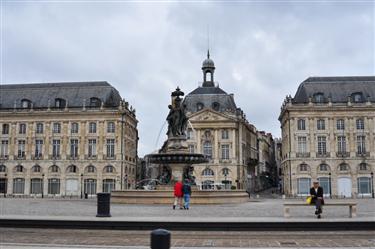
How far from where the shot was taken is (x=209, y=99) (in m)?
80.1

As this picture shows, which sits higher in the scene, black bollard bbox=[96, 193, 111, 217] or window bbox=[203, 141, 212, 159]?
window bbox=[203, 141, 212, 159]

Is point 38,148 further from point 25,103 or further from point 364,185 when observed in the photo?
point 364,185

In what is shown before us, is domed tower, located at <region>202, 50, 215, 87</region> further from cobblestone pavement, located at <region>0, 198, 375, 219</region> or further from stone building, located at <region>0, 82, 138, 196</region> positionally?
cobblestone pavement, located at <region>0, 198, 375, 219</region>

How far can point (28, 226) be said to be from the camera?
16.4m

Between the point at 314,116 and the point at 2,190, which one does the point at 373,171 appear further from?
the point at 2,190

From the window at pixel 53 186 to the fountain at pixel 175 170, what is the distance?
43.5 m

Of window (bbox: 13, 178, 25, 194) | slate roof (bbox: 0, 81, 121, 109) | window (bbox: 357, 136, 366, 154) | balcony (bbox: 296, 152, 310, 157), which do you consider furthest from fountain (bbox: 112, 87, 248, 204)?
window (bbox: 13, 178, 25, 194)

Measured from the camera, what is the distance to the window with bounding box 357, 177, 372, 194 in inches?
2630

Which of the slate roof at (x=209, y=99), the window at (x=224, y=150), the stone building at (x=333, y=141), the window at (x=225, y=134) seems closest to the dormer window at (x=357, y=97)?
the stone building at (x=333, y=141)

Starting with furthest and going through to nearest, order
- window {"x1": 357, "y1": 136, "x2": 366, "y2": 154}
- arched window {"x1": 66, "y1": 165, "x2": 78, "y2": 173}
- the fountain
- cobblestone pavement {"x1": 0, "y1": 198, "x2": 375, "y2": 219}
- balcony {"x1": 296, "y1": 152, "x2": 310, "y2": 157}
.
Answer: arched window {"x1": 66, "y1": 165, "x2": 78, "y2": 173}
balcony {"x1": 296, "y1": 152, "x2": 310, "y2": 157}
window {"x1": 357, "y1": 136, "x2": 366, "y2": 154}
the fountain
cobblestone pavement {"x1": 0, "y1": 198, "x2": 375, "y2": 219}

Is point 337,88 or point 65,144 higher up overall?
point 337,88

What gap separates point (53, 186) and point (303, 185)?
3532 cm

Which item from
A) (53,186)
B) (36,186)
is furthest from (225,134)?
(36,186)

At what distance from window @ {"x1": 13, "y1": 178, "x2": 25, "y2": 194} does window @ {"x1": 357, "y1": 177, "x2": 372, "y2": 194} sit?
47050 mm
